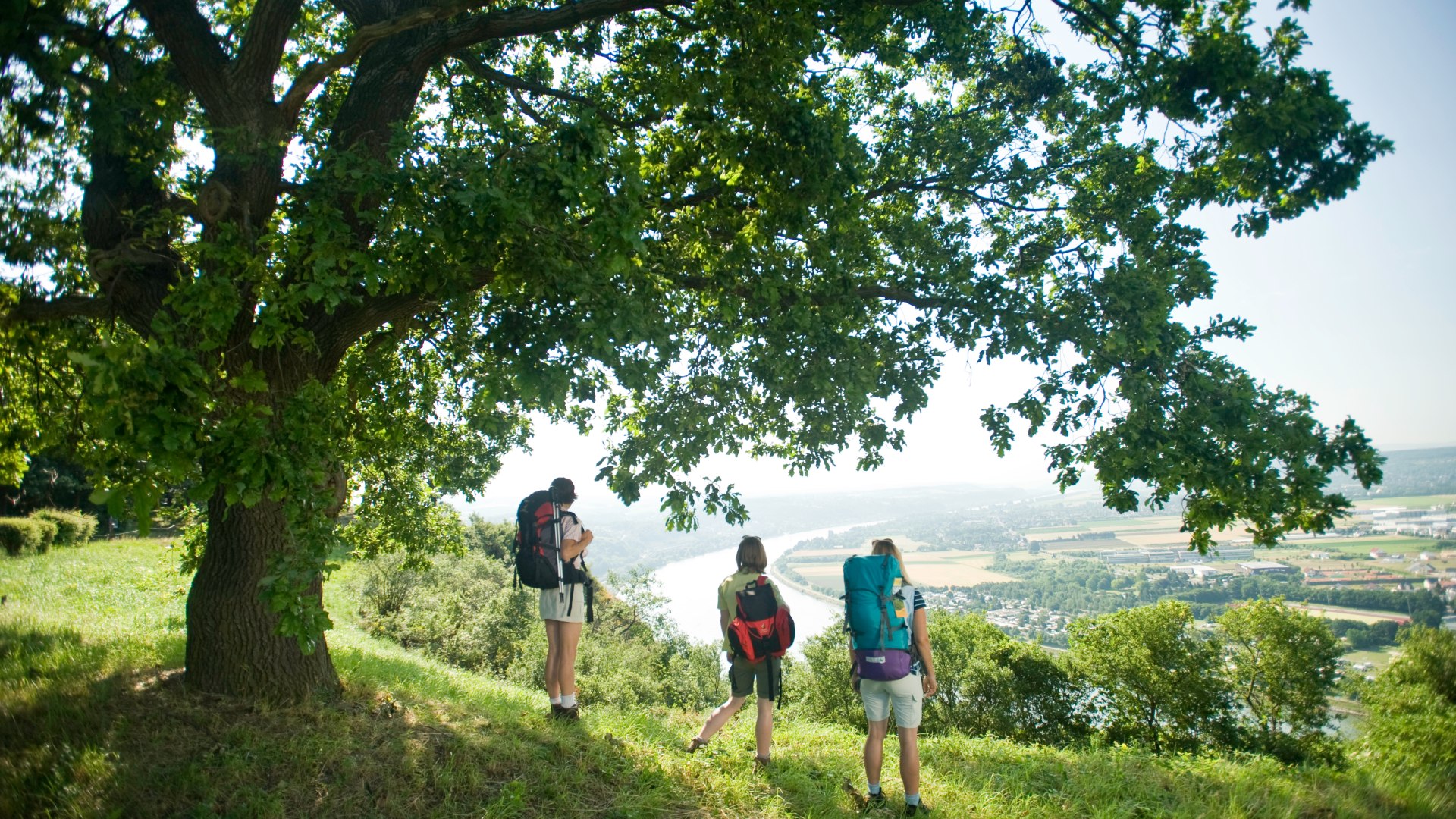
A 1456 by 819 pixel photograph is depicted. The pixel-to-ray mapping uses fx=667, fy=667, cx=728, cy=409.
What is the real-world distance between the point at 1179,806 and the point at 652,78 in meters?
8.24

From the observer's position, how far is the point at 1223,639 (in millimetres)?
23391

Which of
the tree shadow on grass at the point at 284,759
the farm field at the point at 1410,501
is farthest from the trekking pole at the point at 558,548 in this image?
the farm field at the point at 1410,501

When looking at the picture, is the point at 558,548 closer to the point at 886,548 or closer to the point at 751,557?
the point at 751,557

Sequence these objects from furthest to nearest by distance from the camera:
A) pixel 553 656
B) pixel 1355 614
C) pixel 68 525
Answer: pixel 1355 614 < pixel 68 525 < pixel 553 656

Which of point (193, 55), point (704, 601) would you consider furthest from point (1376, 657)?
point (193, 55)

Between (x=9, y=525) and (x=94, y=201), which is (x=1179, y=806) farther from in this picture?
(x=9, y=525)

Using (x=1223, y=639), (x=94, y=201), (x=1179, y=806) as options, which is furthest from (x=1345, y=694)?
(x=94, y=201)

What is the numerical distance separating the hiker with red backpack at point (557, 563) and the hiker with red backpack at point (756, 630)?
131 cm

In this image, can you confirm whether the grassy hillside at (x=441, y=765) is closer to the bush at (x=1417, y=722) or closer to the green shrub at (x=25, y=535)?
the bush at (x=1417, y=722)

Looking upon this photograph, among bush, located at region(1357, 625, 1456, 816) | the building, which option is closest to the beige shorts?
bush, located at region(1357, 625, 1456, 816)

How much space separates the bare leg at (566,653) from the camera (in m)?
5.93

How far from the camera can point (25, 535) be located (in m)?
Answer: 18.6

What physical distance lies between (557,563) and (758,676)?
1.98 metres

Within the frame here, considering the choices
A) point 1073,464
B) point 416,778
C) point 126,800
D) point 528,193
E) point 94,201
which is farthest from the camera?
point 1073,464
